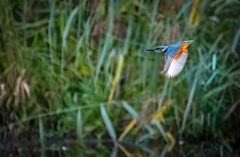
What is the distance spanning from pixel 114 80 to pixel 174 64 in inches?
87.3

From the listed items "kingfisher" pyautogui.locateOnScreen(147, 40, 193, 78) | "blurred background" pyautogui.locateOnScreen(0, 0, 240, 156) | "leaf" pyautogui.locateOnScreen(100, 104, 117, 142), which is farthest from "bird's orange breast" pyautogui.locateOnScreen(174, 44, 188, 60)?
"leaf" pyautogui.locateOnScreen(100, 104, 117, 142)

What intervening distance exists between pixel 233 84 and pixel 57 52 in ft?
2.87

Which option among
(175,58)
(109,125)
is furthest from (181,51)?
(109,125)

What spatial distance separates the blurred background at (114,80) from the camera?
132 inches

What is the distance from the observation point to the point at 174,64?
1.27 metres

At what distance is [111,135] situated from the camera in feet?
11.1

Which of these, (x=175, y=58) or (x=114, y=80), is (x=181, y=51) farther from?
(x=114, y=80)

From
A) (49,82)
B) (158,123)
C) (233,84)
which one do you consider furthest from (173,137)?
(49,82)

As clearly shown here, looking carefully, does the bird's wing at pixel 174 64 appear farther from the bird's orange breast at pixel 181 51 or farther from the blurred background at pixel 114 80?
the blurred background at pixel 114 80

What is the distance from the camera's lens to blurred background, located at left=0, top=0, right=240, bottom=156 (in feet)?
11.0

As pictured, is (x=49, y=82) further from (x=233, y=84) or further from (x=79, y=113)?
(x=233, y=84)

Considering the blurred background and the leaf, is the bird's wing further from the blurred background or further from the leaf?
the leaf

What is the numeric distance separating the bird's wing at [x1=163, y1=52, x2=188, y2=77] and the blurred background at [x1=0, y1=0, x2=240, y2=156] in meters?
1.99

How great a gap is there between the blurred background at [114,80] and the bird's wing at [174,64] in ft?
6.53
